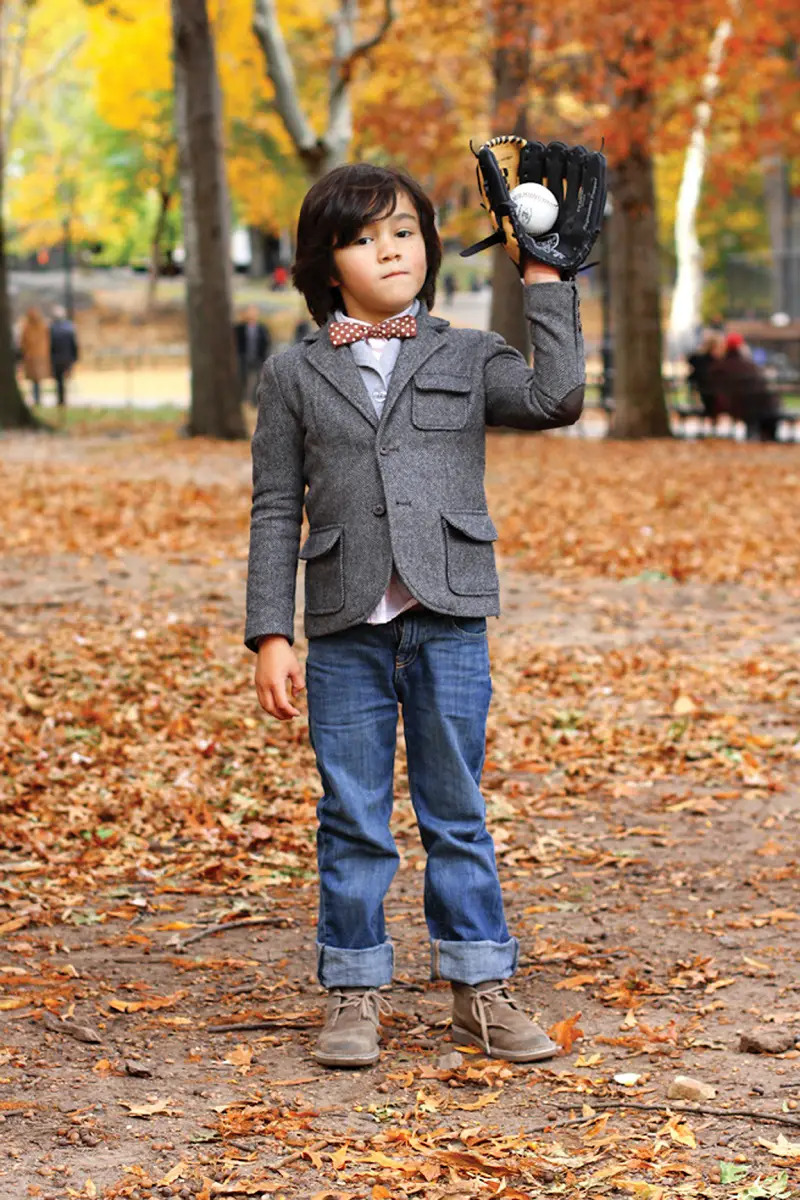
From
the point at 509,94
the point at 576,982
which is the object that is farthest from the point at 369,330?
the point at 509,94

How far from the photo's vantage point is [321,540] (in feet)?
13.3

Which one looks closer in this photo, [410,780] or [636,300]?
[410,780]

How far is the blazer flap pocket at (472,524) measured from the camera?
4004mm

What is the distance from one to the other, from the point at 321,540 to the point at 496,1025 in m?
1.12

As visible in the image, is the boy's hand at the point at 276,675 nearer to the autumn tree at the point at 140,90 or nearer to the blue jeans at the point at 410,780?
the blue jeans at the point at 410,780

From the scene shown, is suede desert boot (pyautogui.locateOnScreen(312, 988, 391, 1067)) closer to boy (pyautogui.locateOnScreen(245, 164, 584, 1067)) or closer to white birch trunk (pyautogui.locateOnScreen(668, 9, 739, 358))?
boy (pyautogui.locateOnScreen(245, 164, 584, 1067))

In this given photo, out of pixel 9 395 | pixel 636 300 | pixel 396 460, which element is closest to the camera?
pixel 396 460

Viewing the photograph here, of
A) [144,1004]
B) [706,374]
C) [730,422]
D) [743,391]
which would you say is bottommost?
[730,422]

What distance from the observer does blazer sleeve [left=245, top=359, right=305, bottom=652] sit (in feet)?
13.5

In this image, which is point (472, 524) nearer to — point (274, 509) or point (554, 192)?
point (274, 509)

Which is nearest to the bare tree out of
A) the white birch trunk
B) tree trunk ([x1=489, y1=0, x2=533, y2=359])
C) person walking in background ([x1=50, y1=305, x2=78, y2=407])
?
tree trunk ([x1=489, y1=0, x2=533, y2=359])

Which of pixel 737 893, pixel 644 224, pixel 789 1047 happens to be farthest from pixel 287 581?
pixel 644 224

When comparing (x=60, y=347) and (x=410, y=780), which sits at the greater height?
(x=410, y=780)

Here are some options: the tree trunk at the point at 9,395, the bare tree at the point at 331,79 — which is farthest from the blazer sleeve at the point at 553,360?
the tree trunk at the point at 9,395
